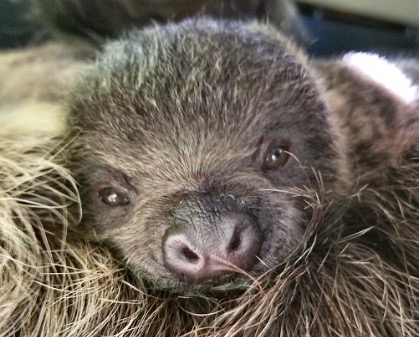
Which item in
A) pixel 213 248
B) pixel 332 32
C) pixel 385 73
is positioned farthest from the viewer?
pixel 332 32

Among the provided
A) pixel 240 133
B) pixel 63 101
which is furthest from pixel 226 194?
pixel 63 101

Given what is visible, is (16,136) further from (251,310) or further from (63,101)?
(251,310)

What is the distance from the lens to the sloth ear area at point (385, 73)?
3.51 feet

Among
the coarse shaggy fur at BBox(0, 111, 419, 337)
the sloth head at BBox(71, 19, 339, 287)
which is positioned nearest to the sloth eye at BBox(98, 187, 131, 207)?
the sloth head at BBox(71, 19, 339, 287)

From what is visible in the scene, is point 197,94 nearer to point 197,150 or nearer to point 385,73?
point 197,150

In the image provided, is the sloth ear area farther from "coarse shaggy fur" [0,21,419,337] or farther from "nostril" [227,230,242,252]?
"nostril" [227,230,242,252]

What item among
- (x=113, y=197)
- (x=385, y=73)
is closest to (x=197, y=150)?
(x=113, y=197)

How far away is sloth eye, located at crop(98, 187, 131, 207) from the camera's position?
0.97 metres

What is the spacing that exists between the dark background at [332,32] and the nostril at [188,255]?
0.70 meters

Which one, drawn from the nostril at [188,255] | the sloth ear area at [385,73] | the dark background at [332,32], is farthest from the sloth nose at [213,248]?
the dark background at [332,32]

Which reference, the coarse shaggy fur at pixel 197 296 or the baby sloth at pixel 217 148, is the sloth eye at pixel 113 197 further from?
the coarse shaggy fur at pixel 197 296

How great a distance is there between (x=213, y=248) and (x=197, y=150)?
0.56 feet

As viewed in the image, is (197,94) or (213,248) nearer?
(213,248)

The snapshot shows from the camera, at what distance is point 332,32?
63.3 inches
